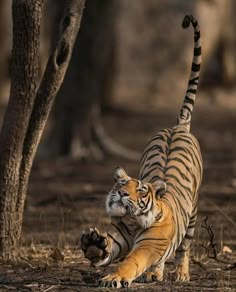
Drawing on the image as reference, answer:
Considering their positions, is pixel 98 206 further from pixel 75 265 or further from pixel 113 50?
pixel 113 50

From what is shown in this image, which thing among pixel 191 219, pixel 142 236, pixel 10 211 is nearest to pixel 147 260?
pixel 142 236

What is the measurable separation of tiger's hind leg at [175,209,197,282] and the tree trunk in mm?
1164

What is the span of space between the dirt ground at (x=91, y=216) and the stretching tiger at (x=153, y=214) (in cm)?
20

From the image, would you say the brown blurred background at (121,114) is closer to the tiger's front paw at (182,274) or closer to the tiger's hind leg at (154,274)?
the tiger's front paw at (182,274)

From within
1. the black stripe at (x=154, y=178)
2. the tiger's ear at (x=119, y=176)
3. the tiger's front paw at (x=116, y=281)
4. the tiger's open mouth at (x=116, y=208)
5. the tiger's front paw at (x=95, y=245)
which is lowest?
the tiger's front paw at (x=116, y=281)

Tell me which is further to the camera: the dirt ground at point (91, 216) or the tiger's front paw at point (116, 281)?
the dirt ground at point (91, 216)

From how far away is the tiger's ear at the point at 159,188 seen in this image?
5.77 meters

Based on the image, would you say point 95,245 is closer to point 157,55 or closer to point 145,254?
point 145,254

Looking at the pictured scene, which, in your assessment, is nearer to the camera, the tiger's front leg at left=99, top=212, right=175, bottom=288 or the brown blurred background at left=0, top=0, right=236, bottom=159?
the tiger's front leg at left=99, top=212, right=175, bottom=288

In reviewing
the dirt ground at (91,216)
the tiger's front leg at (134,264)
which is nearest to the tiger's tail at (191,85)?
the dirt ground at (91,216)

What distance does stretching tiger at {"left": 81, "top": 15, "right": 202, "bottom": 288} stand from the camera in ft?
17.7

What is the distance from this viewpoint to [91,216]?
9211 millimetres

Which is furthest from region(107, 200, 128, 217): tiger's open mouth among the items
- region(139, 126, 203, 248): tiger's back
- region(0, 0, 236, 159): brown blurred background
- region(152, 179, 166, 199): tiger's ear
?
region(0, 0, 236, 159): brown blurred background

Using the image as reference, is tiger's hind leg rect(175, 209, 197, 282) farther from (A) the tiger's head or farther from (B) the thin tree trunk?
(B) the thin tree trunk
